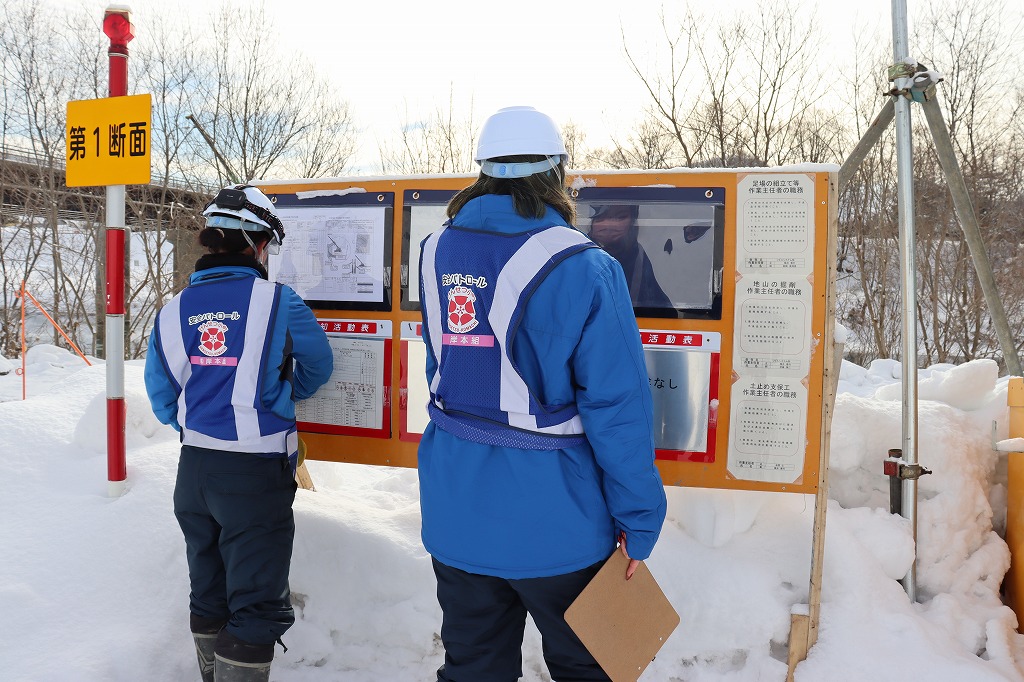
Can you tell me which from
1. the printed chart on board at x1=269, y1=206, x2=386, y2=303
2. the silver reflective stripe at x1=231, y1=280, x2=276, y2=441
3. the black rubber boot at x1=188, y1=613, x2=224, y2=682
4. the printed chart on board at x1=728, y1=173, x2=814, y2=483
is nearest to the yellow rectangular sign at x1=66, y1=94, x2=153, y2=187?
the printed chart on board at x1=269, y1=206, x2=386, y2=303

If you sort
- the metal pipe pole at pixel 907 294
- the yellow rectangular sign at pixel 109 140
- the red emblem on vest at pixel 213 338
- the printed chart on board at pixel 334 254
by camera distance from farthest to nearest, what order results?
the yellow rectangular sign at pixel 109 140
the printed chart on board at pixel 334 254
the metal pipe pole at pixel 907 294
the red emblem on vest at pixel 213 338

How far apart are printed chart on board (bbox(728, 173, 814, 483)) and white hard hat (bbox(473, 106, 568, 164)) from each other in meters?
1.33

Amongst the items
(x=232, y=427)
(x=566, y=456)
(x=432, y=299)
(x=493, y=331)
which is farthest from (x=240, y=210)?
(x=566, y=456)

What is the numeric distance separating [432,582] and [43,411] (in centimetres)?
296

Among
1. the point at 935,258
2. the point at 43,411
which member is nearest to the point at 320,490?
the point at 43,411

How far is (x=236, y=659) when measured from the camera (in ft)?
7.82

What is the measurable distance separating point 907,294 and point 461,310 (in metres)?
2.53

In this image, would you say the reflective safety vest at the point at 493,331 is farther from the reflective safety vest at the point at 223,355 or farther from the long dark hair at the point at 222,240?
the long dark hair at the point at 222,240

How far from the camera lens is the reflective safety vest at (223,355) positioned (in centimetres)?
238

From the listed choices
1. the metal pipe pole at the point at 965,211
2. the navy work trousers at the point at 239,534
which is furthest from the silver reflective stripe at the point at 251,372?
the metal pipe pole at the point at 965,211

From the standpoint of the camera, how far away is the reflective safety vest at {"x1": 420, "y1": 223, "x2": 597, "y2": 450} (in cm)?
172

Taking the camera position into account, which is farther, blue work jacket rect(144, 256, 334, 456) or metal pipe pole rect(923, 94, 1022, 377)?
metal pipe pole rect(923, 94, 1022, 377)

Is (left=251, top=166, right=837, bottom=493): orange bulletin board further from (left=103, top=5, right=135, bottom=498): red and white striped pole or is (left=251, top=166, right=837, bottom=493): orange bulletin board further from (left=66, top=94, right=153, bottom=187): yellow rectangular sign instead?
(left=103, top=5, right=135, bottom=498): red and white striped pole

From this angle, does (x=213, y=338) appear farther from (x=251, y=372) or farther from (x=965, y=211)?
(x=965, y=211)
